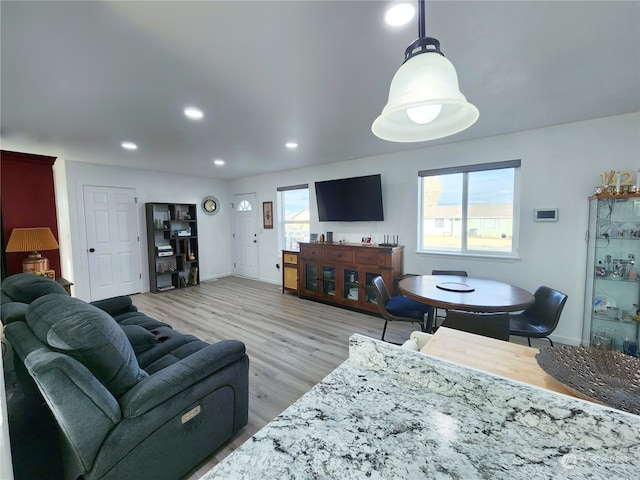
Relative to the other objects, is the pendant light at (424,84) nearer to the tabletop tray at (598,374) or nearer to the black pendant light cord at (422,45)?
the black pendant light cord at (422,45)

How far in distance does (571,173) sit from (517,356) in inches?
115

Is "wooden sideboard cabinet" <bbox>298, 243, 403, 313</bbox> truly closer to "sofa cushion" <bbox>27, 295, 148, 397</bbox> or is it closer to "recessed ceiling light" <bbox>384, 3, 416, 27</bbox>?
"recessed ceiling light" <bbox>384, 3, 416, 27</bbox>

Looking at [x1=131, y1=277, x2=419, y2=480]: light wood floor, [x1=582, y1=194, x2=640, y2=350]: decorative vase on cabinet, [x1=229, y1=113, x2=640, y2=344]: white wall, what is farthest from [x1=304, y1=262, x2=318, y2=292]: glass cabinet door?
[x1=582, y1=194, x2=640, y2=350]: decorative vase on cabinet

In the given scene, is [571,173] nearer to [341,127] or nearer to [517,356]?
[341,127]

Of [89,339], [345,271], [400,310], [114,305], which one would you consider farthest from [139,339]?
[345,271]

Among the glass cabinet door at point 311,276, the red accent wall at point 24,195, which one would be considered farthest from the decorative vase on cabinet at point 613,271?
the red accent wall at point 24,195

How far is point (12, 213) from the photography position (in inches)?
137

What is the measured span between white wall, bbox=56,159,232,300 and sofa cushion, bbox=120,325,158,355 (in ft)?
11.7

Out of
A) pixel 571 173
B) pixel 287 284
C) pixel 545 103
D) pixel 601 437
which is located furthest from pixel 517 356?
pixel 287 284

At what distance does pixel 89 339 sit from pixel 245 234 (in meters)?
5.25

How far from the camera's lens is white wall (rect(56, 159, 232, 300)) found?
14.3ft

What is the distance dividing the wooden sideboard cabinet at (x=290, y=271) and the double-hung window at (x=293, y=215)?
0.42 meters

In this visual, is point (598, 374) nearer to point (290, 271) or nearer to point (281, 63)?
point (281, 63)

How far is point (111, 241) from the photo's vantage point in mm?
4793
